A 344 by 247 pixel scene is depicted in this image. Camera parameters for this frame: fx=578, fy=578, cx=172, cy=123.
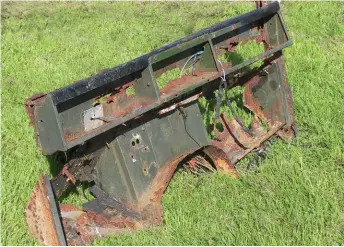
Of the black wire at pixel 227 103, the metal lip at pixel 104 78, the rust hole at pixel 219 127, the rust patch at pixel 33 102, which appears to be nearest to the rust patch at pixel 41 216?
the rust patch at pixel 33 102

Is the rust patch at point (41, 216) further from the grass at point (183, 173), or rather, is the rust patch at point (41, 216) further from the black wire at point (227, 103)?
the black wire at point (227, 103)

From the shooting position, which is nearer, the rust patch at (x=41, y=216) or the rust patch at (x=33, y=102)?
the rust patch at (x=33, y=102)

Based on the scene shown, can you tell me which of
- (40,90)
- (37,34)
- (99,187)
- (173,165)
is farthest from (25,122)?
(37,34)

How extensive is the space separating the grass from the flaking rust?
0.19 meters

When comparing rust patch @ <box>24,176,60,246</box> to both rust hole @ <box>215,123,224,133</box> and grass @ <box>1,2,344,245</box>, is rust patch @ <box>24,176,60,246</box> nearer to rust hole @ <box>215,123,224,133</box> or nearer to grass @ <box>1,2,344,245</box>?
grass @ <box>1,2,344,245</box>

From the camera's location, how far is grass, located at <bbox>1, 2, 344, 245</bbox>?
4.11 m

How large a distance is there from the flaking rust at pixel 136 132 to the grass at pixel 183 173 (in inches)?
7.3

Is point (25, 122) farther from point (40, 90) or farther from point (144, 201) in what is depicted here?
point (144, 201)

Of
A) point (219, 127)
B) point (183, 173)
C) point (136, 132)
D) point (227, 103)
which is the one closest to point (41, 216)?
point (136, 132)

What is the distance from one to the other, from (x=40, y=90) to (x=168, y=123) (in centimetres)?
234

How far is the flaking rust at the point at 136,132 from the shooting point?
150 inches

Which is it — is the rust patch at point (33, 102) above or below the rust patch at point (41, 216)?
above

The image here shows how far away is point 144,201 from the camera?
173 inches

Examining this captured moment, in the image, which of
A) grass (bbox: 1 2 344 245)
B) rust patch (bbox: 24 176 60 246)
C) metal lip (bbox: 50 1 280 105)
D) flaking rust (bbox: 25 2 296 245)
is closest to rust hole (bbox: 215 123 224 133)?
flaking rust (bbox: 25 2 296 245)
